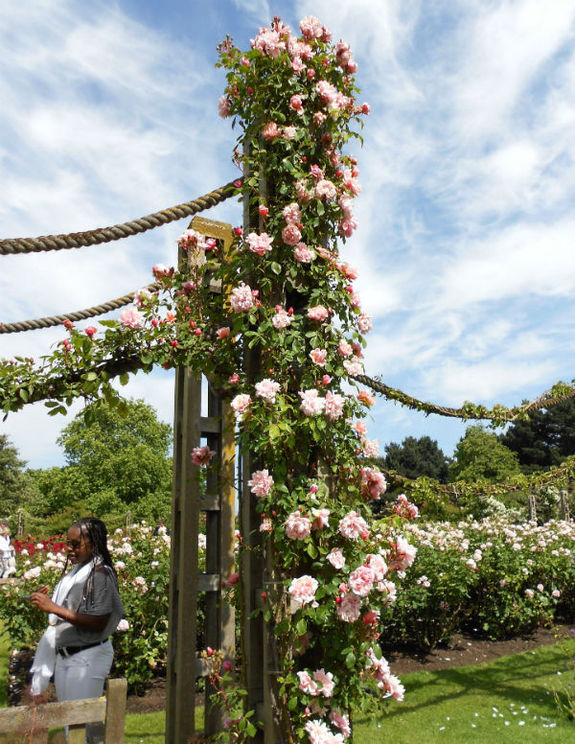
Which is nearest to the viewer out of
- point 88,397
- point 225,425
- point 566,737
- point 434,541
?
point 88,397

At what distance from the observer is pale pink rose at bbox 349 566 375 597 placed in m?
2.45

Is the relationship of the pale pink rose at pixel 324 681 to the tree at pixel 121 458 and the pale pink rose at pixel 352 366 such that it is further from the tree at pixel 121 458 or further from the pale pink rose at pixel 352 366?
the tree at pixel 121 458

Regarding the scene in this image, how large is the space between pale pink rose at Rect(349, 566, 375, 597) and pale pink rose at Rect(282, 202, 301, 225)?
171cm

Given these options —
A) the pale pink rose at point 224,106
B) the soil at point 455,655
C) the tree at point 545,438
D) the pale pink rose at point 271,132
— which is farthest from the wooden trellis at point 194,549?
the tree at point 545,438

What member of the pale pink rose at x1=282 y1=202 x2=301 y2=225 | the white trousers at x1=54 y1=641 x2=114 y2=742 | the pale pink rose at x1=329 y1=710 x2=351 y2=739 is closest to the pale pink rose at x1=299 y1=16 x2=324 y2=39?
the pale pink rose at x1=282 y1=202 x2=301 y2=225

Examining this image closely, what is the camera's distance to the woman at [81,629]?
3.14 meters

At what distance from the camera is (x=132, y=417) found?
35188mm

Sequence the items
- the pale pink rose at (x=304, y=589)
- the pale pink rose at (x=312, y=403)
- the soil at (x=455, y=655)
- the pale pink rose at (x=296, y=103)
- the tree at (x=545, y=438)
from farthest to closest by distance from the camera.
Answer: the tree at (x=545, y=438) < the soil at (x=455, y=655) < the pale pink rose at (x=296, y=103) < the pale pink rose at (x=312, y=403) < the pale pink rose at (x=304, y=589)

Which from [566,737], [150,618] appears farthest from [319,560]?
[150,618]

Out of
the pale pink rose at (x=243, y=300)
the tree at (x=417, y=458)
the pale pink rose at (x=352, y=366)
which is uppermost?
the tree at (x=417, y=458)

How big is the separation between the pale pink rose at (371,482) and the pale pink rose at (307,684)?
87 centimetres

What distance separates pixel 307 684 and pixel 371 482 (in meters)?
0.96

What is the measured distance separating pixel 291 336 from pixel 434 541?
6437 mm

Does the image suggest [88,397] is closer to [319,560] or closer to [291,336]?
[291,336]
